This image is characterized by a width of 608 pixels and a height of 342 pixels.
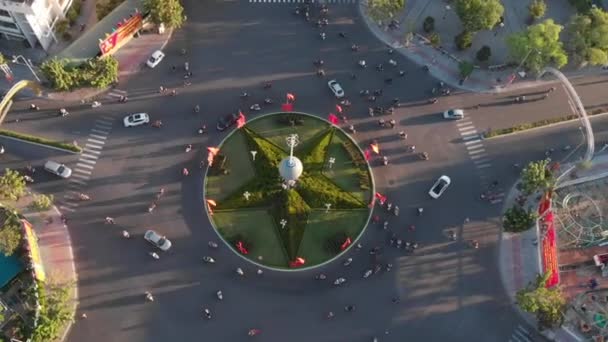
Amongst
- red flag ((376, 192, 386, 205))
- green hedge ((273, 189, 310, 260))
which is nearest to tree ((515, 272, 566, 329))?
red flag ((376, 192, 386, 205))

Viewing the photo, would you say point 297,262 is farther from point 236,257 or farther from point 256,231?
point 236,257

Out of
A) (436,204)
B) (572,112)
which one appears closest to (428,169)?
(436,204)

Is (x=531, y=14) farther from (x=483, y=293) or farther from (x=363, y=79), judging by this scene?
(x=483, y=293)

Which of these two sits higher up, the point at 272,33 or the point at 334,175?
the point at 272,33

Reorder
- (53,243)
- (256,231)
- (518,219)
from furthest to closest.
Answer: (256,231) → (53,243) → (518,219)

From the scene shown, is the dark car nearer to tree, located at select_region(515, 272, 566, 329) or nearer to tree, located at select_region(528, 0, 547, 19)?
tree, located at select_region(515, 272, 566, 329)

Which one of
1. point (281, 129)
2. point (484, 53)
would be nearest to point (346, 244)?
point (281, 129)

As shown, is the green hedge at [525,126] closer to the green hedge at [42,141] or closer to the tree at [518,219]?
the tree at [518,219]
